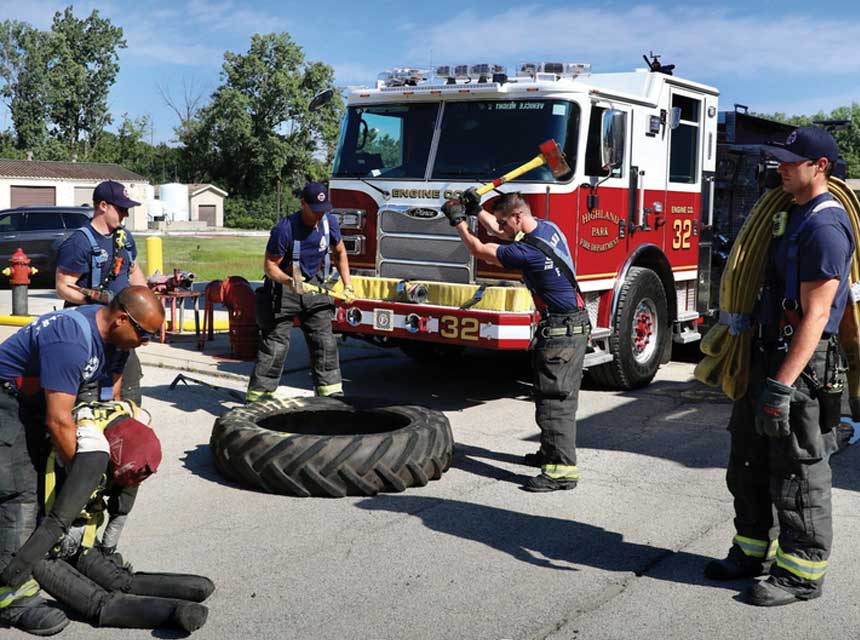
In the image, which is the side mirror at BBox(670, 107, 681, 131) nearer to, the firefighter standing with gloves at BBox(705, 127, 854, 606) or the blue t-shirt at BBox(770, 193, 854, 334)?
the firefighter standing with gloves at BBox(705, 127, 854, 606)

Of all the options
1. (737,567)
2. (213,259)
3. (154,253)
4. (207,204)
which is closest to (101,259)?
(737,567)

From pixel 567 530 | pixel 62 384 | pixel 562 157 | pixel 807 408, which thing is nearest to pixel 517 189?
pixel 562 157

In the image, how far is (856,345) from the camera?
4543mm

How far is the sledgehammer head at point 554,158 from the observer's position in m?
7.66

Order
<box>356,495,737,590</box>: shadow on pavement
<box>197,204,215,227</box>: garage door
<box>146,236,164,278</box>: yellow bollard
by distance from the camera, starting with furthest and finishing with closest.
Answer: <box>197,204,215,227</box>: garage door, <box>146,236,164,278</box>: yellow bollard, <box>356,495,737,590</box>: shadow on pavement

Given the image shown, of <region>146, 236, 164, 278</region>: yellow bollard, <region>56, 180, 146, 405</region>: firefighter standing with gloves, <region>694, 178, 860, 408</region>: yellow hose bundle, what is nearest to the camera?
<region>694, 178, 860, 408</region>: yellow hose bundle

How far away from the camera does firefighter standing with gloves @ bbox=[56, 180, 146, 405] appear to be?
245 inches

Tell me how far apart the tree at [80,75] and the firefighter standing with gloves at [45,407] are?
91580 millimetres

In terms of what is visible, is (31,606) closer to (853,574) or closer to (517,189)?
(853,574)

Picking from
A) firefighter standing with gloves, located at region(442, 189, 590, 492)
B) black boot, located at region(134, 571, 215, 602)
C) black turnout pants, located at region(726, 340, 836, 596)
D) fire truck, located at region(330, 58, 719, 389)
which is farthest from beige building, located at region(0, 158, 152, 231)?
black turnout pants, located at region(726, 340, 836, 596)

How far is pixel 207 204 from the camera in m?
70.0

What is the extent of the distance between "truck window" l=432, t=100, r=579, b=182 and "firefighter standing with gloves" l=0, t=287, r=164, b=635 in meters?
4.78

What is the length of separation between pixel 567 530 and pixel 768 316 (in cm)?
171

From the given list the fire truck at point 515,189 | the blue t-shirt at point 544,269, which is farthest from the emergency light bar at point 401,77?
the blue t-shirt at point 544,269
